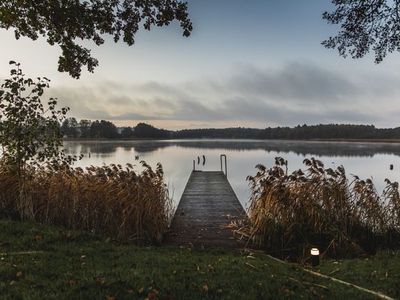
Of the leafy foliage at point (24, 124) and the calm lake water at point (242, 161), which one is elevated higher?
the leafy foliage at point (24, 124)

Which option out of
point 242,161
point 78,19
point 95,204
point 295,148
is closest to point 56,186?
point 95,204

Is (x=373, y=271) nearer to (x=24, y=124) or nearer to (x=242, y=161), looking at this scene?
(x=24, y=124)

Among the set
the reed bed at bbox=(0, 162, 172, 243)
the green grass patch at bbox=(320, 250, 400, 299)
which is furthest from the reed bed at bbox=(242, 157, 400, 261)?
the reed bed at bbox=(0, 162, 172, 243)

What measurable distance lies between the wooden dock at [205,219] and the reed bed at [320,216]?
0.72m

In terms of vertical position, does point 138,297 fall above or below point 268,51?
below

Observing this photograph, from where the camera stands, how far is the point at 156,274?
17.2ft

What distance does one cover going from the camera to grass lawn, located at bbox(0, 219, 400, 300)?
14.9ft

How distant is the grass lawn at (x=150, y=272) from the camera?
4535 millimetres

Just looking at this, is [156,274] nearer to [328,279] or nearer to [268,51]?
[328,279]

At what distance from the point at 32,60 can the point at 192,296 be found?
14911mm

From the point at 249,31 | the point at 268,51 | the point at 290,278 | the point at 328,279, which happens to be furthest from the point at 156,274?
the point at 268,51

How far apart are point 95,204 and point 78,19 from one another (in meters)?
3.97

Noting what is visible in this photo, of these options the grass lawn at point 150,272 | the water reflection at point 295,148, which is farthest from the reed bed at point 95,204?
A: the water reflection at point 295,148

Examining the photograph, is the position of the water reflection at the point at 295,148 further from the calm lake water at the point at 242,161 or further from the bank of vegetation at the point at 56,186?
the bank of vegetation at the point at 56,186
